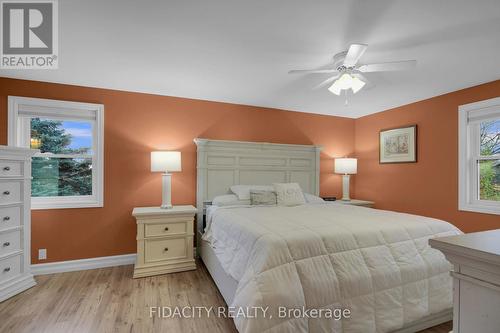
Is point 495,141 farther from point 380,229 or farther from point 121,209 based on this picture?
point 121,209

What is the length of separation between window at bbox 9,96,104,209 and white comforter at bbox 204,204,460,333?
2.18 m

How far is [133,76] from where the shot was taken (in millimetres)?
2760

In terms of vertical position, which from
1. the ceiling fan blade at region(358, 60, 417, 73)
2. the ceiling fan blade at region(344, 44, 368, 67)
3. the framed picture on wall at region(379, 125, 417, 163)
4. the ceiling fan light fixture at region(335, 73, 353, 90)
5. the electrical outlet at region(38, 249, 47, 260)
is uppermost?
the ceiling fan blade at region(344, 44, 368, 67)

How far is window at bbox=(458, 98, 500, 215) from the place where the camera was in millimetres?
2891

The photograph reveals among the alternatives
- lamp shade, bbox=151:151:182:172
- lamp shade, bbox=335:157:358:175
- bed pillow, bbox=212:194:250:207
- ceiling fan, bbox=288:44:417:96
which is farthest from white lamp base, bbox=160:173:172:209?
lamp shade, bbox=335:157:358:175

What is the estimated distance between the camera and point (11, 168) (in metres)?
2.41

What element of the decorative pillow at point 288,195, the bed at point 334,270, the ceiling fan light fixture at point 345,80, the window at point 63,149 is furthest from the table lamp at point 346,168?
the window at point 63,149

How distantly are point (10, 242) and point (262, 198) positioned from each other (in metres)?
2.71

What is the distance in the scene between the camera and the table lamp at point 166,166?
9.95ft

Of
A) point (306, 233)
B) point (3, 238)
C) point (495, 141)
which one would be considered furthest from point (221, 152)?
point (495, 141)

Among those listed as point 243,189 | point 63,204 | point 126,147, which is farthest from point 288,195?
point 63,204

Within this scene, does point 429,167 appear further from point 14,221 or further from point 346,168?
point 14,221

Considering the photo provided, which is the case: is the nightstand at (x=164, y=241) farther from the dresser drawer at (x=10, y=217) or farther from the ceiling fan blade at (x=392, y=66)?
the ceiling fan blade at (x=392, y=66)

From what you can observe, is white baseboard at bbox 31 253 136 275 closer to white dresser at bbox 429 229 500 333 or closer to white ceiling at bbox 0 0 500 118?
white ceiling at bbox 0 0 500 118
